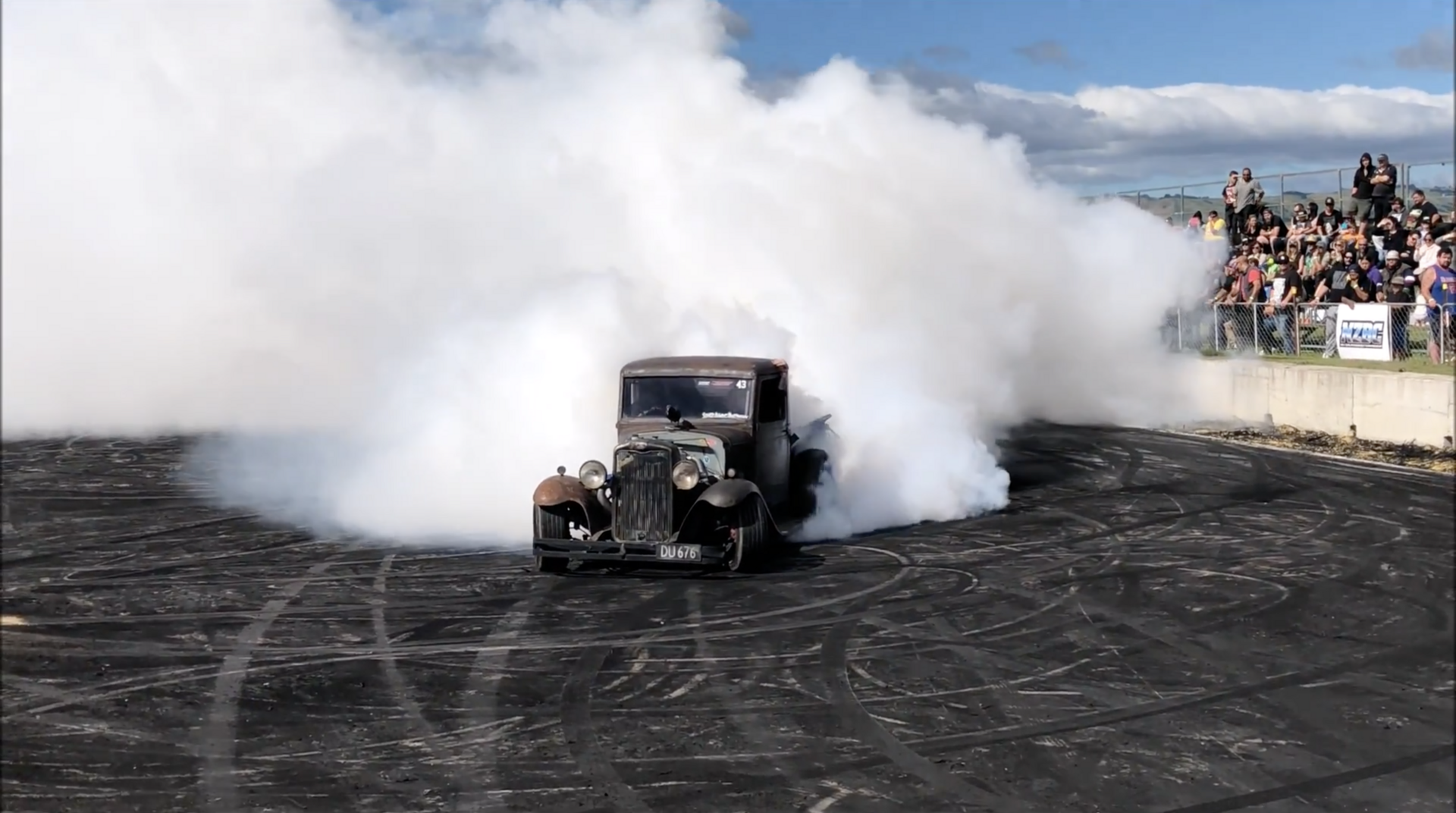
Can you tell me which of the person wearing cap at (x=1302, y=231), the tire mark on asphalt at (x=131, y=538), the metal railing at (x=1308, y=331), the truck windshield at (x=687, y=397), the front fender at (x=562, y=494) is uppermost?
the person wearing cap at (x=1302, y=231)

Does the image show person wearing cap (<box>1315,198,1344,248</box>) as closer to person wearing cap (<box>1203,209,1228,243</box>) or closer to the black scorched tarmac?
person wearing cap (<box>1203,209,1228,243</box>)

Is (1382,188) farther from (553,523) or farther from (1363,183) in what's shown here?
(553,523)

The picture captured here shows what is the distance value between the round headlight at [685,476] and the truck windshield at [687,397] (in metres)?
1.45

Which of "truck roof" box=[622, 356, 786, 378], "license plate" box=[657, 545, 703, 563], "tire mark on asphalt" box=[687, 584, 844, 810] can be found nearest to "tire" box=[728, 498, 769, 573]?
"license plate" box=[657, 545, 703, 563]

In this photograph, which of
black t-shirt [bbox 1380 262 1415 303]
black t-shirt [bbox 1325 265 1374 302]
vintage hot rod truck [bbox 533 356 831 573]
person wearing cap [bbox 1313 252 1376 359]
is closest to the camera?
vintage hot rod truck [bbox 533 356 831 573]

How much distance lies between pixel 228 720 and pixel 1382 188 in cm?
2225

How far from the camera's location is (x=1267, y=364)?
2336 cm

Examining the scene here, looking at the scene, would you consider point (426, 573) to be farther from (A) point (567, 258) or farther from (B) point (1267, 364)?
(B) point (1267, 364)

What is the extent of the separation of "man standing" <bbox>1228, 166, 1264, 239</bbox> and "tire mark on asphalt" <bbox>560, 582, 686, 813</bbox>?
21536mm

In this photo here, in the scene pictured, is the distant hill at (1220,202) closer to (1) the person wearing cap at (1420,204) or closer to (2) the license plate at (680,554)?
(1) the person wearing cap at (1420,204)

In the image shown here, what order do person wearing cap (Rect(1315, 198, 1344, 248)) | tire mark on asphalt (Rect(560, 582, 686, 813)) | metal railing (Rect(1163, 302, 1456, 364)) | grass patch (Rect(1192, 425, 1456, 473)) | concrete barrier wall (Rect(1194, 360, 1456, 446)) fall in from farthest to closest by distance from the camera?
person wearing cap (Rect(1315, 198, 1344, 248))
metal railing (Rect(1163, 302, 1456, 364))
concrete barrier wall (Rect(1194, 360, 1456, 446))
grass patch (Rect(1192, 425, 1456, 473))
tire mark on asphalt (Rect(560, 582, 686, 813))

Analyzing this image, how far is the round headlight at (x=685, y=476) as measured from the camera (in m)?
13.0

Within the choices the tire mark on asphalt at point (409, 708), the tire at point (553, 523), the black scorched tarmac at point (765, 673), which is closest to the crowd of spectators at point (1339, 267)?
the black scorched tarmac at point (765, 673)

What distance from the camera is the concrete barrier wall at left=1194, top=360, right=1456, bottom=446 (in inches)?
749
